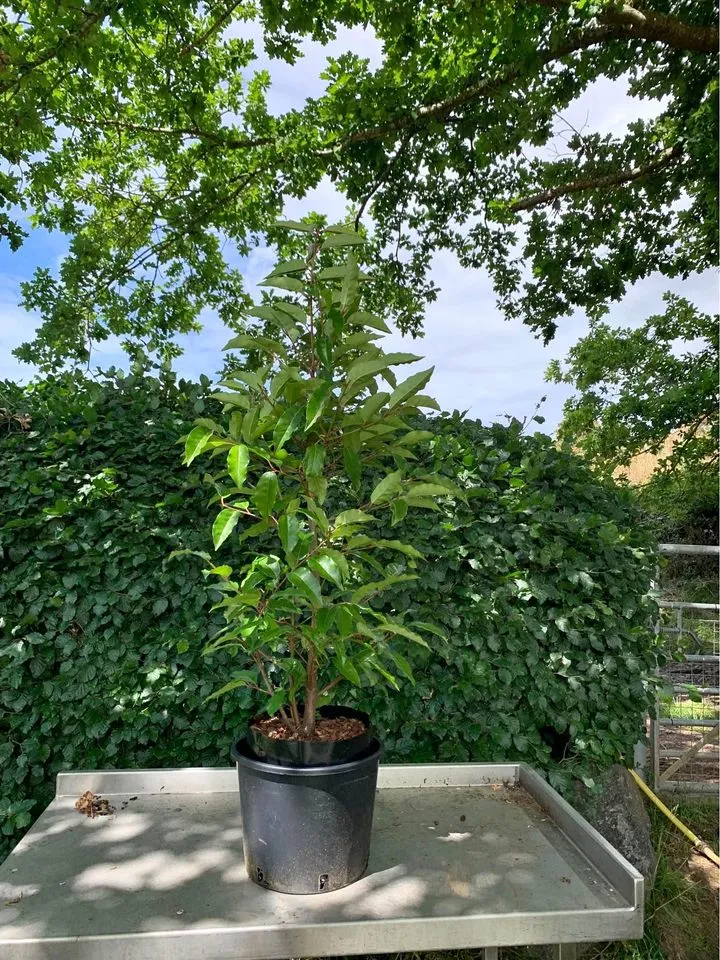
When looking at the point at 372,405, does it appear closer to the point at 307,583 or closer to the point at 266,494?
the point at 266,494

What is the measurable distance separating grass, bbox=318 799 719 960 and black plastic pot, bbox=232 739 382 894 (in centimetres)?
136

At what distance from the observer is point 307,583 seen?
1394 millimetres

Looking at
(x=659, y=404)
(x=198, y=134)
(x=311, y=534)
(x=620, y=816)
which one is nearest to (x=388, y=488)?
(x=311, y=534)

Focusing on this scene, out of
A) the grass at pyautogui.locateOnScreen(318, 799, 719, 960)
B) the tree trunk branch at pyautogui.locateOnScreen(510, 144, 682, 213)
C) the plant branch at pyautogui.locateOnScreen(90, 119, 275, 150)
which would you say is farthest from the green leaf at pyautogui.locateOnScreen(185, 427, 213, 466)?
the plant branch at pyautogui.locateOnScreen(90, 119, 275, 150)

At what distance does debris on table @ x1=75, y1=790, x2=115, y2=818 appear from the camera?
1.94 m

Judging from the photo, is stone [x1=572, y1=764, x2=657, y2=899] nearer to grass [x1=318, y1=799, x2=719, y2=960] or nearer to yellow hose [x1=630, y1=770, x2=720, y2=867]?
grass [x1=318, y1=799, x2=719, y2=960]

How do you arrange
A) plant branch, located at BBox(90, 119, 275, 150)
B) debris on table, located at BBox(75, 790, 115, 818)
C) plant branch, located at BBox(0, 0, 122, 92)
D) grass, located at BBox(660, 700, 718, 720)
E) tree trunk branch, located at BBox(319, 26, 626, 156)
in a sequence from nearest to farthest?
debris on table, located at BBox(75, 790, 115, 818) < plant branch, located at BBox(0, 0, 122, 92) < grass, located at BBox(660, 700, 718, 720) < tree trunk branch, located at BBox(319, 26, 626, 156) < plant branch, located at BBox(90, 119, 275, 150)

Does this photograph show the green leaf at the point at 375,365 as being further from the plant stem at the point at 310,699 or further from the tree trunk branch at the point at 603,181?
the tree trunk branch at the point at 603,181

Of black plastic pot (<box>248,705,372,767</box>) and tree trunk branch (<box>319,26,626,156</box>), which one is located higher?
tree trunk branch (<box>319,26,626,156</box>)

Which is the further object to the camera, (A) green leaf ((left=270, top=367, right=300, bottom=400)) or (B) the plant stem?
(B) the plant stem

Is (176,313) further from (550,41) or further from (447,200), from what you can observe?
(550,41)

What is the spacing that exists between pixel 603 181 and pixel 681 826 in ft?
14.8

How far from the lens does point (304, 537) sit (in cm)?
149

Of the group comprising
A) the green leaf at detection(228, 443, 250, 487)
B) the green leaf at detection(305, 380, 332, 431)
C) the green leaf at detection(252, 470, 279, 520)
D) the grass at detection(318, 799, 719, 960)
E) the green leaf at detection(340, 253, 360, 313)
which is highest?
the green leaf at detection(340, 253, 360, 313)
